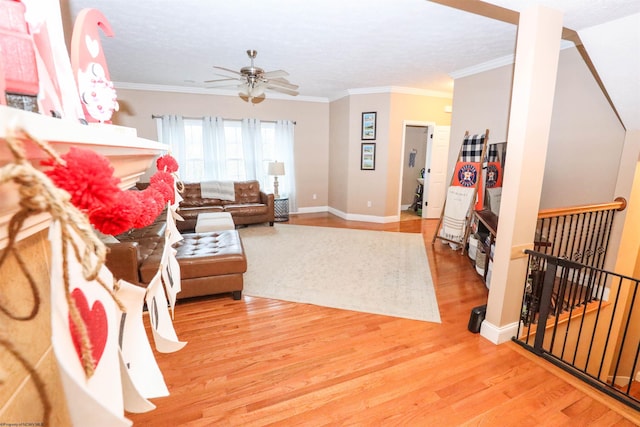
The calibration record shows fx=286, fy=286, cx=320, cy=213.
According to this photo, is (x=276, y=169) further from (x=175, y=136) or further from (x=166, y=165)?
(x=166, y=165)

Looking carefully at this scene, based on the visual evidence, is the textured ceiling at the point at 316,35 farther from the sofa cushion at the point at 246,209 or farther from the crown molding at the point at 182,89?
the sofa cushion at the point at 246,209

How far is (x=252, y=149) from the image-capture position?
6062 mm

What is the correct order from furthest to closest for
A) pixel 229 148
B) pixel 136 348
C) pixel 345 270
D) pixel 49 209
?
pixel 229 148, pixel 345 270, pixel 136 348, pixel 49 209

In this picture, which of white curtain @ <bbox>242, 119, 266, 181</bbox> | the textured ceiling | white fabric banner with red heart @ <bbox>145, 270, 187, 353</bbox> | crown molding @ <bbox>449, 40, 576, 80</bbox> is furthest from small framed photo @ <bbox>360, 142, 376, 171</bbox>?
white fabric banner with red heart @ <bbox>145, 270, 187, 353</bbox>

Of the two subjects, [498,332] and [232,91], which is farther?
[232,91]

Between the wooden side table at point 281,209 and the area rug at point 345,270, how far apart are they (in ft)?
2.46

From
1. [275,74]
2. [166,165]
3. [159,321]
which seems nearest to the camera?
[159,321]

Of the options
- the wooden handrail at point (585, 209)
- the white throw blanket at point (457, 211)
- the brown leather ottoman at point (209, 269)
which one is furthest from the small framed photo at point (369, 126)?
the brown leather ottoman at point (209, 269)

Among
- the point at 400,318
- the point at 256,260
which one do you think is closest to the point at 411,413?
the point at 400,318

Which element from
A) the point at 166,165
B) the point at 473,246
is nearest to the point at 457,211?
the point at 473,246

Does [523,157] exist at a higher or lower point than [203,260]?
higher

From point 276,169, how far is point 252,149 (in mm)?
721

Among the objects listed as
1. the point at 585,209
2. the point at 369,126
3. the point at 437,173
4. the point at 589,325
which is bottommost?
the point at 589,325

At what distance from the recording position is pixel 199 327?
91.5 inches
